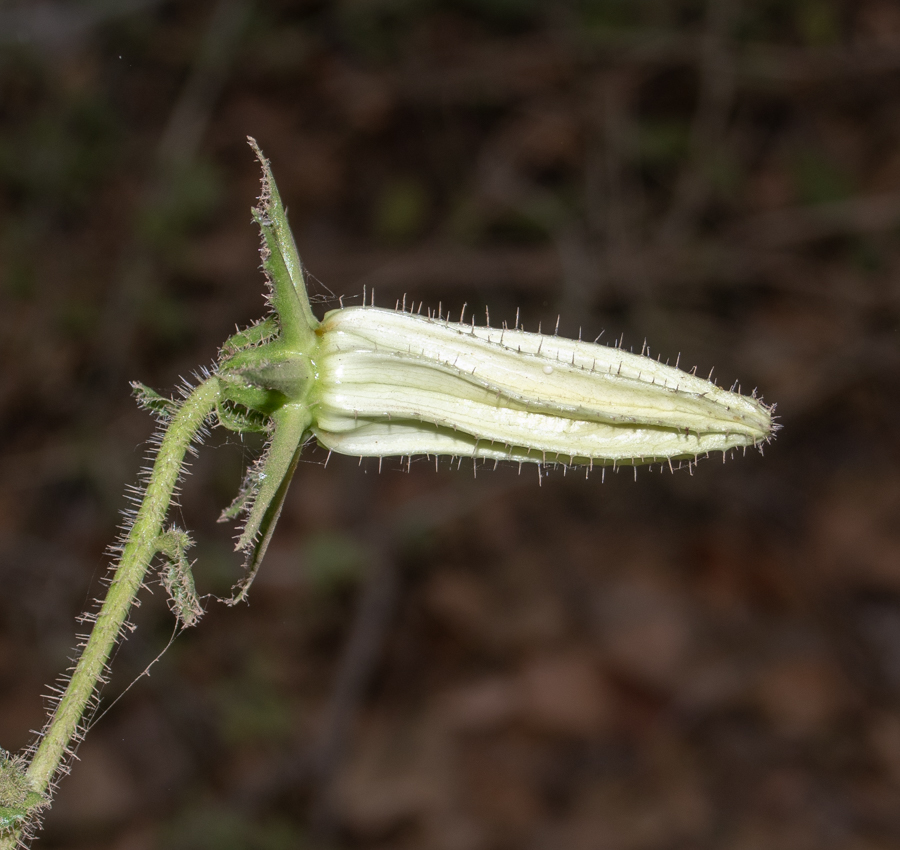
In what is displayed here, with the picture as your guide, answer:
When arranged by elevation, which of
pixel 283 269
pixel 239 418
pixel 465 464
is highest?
pixel 465 464

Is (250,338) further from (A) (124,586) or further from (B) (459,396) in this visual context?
(A) (124,586)

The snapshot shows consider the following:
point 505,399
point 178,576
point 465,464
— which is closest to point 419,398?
point 505,399

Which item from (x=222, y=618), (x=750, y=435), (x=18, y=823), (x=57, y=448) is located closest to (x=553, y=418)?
(x=750, y=435)

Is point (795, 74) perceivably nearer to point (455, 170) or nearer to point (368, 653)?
point (455, 170)

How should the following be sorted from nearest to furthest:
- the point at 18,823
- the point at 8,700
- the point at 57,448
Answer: the point at 18,823
the point at 8,700
the point at 57,448

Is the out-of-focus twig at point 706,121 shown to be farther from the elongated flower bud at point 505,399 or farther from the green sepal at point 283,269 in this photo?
the green sepal at point 283,269

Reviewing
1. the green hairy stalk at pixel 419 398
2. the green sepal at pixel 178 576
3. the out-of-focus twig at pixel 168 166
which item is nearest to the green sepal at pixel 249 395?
the green hairy stalk at pixel 419 398
